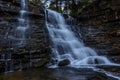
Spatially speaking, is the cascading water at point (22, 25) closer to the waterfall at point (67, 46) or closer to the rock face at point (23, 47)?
the rock face at point (23, 47)

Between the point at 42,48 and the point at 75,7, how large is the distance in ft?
40.9

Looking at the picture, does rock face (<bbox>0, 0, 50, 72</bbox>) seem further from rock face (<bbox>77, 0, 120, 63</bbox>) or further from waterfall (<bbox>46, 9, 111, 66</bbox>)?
rock face (<bbox>77, 0, 120, 63</bbox>)

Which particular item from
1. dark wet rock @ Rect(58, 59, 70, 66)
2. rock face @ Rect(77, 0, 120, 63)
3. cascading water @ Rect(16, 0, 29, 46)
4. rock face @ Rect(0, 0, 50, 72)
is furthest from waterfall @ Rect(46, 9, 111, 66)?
cascading water @ Rect(16, 0, 29, 46)

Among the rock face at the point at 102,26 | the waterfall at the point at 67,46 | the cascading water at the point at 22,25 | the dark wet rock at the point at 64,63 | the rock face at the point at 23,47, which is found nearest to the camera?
the rock face at the point at 23,47

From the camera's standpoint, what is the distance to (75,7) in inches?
882

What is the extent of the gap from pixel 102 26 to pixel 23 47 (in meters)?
6.93

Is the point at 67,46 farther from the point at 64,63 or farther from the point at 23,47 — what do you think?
the point at 23,47

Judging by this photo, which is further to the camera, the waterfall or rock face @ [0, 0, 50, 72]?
the waterfall

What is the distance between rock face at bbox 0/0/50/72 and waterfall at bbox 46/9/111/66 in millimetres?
625

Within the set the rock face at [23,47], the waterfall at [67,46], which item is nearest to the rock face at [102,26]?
the waterfall at [67,46]

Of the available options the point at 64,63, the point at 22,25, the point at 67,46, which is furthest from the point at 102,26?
the point at 22,25

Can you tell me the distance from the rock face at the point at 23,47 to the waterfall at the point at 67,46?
625mm

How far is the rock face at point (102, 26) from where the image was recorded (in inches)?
501

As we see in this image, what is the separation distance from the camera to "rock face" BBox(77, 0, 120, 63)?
501 inches
